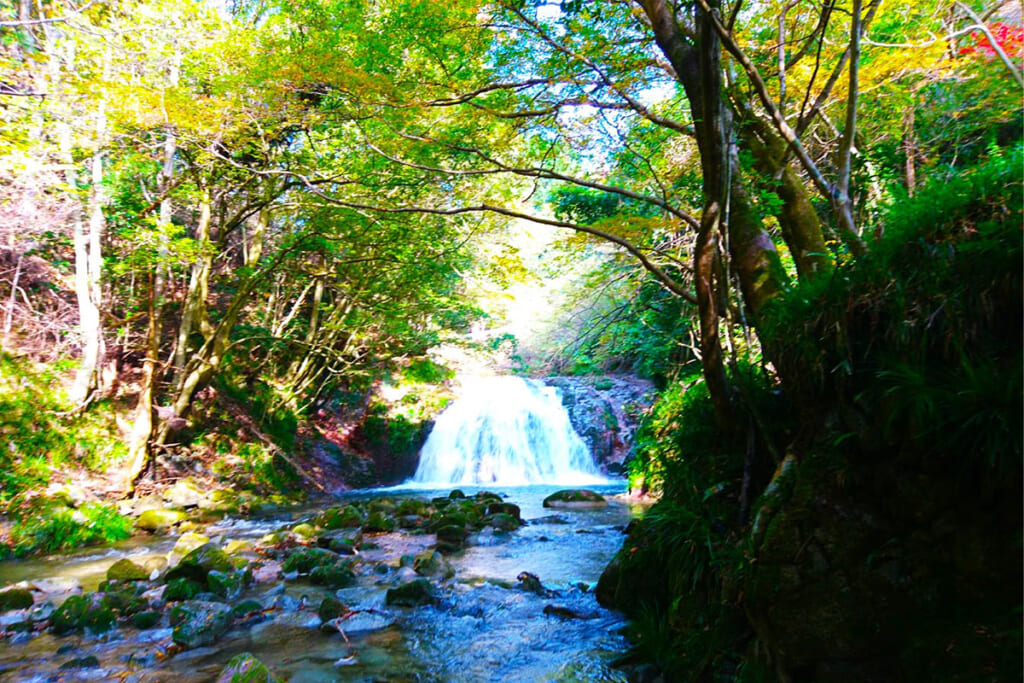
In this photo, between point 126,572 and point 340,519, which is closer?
point 126,572

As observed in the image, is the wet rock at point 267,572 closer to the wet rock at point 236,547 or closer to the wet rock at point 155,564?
the wet rock at point 236,547

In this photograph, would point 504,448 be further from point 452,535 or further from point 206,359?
point 206,359

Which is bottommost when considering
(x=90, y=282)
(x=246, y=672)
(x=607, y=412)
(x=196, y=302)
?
(x=246, y=672)

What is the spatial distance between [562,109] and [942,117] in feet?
17.4

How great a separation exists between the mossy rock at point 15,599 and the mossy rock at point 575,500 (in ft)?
26.2

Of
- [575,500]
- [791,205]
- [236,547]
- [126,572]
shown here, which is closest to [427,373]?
[575,500]

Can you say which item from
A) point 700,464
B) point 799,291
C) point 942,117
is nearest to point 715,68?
point 799,291

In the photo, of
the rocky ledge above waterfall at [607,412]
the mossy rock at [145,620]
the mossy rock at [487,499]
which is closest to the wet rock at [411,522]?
the mossy rock at [487,499]

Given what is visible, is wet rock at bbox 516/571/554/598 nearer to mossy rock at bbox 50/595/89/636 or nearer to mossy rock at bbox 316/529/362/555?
mossy rock at bbox 316/529/362/555

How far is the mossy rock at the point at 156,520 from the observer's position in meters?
8.37

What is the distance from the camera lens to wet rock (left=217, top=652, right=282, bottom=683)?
337 cm

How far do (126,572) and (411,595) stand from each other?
310 centimetres

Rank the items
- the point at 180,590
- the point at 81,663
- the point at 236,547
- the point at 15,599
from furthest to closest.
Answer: the point at 236,547
the point at 180,590
the point at 15,599
the point at 81,663

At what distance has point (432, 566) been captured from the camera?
247 inches
